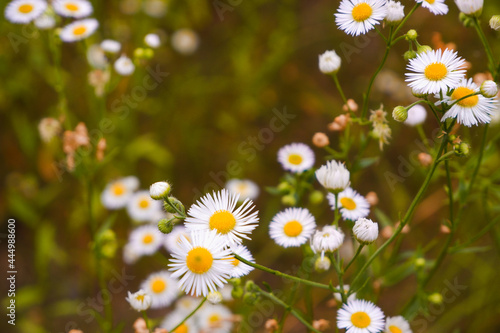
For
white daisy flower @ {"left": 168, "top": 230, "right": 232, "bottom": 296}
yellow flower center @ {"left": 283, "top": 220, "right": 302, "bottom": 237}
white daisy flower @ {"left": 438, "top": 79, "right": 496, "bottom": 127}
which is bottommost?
white daisy flower @ {"left": 168, "top": 230, "right": 232, "bottom": 296}

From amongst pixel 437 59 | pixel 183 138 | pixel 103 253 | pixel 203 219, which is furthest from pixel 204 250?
pixel 183 138

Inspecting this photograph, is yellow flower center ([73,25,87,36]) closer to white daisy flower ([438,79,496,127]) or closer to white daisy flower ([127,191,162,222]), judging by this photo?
white daisy flower ([127,191,162,222])

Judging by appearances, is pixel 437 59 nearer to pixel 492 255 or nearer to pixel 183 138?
pixel 492 255

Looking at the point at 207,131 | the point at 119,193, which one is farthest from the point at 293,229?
the point at 207,131

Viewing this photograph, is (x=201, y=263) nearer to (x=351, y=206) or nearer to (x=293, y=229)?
(x=293, y=229)

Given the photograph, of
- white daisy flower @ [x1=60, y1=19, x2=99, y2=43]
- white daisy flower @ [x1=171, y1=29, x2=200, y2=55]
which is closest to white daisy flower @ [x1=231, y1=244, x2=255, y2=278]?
white daisy flower @ [x1=60, y1=19, x2=99, y2=43]

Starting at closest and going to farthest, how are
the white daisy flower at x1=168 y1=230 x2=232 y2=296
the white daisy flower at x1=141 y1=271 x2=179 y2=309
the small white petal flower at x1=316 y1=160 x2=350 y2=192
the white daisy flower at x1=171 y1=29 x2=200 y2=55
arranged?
1. the white daisy flower at x1=168 y1=230 x2=232 y2=296
2. the small white petal flower at x1=316 y1=160 x2=350 y2=192
3. the white daisy flower at x1=141 y1=271 x2=179 y2=309
4. the white daisy flower at x1=171 y1=29 x2=200 y2=55
